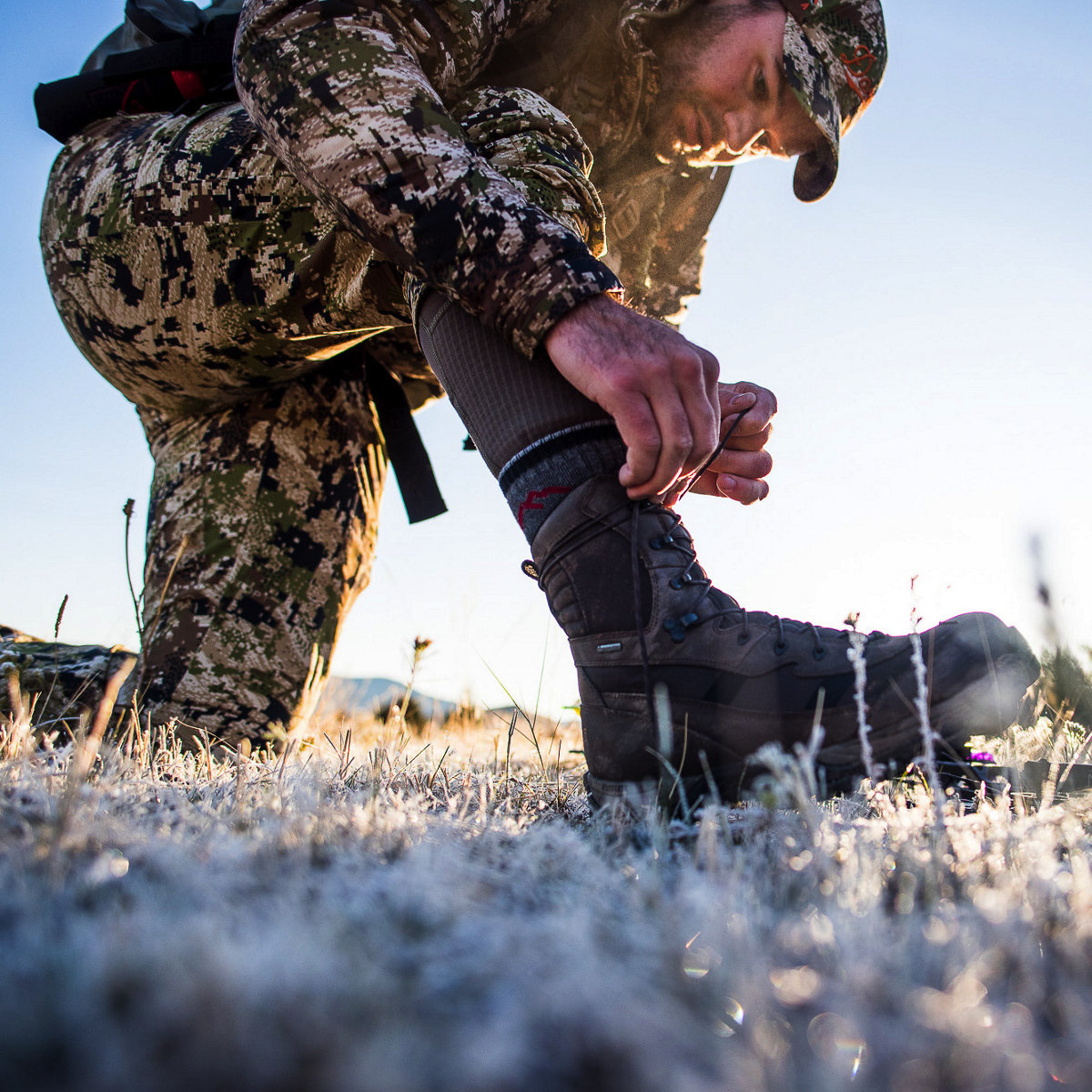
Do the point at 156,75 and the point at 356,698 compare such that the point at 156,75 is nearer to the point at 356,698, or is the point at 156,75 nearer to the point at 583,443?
the point at 583,443

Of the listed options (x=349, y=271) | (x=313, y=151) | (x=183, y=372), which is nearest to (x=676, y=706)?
(x=313, y=151)

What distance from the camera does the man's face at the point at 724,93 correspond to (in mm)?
2062

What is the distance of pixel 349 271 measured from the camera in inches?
70.2

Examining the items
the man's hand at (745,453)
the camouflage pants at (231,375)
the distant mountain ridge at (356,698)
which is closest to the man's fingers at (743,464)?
the man's hand at (745,453)

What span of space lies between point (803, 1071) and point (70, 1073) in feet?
1.06

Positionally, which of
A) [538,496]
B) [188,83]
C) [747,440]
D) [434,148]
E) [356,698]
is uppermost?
[188,83]

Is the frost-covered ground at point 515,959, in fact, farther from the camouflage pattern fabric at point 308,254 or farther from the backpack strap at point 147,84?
the backpack strap at point 147,84

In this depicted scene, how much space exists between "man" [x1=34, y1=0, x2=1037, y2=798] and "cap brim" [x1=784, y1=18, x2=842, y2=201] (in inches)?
0.5

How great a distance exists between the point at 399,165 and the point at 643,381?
1.88ft

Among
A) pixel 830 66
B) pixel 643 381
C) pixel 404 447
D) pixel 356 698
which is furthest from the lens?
pixel 356 698

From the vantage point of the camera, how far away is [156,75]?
1.99 meters

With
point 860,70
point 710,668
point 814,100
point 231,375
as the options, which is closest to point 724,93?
point 814,100

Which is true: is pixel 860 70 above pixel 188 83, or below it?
above

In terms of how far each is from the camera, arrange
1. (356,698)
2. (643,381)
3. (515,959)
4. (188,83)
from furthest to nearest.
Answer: (356,698) → (188,83) → (643,381) → (515,959)
